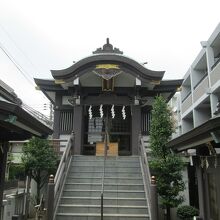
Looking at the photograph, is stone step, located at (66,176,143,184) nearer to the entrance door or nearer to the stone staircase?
the stone staircase

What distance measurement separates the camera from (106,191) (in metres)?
12.6

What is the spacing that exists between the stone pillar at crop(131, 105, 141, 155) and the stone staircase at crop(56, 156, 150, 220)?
2059 mm

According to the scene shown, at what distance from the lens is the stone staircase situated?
11.4 m

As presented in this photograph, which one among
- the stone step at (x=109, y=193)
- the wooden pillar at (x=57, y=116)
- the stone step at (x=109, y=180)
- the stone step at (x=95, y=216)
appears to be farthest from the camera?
the wooden pillar at (x=57, y=116)

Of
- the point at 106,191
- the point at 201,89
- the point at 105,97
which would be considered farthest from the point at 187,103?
the point at 106,191

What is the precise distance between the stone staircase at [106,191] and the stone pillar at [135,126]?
81.1 inches

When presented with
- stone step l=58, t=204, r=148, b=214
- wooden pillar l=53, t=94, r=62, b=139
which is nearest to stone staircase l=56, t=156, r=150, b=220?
stone step l=58, t=204, r=148, b=214

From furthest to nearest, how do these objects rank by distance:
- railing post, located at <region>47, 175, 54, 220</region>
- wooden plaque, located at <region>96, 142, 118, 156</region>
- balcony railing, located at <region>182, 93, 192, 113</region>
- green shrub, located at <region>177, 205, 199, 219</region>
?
balcony railing, located at <region>182, 93, 192, 113</region>, wooden plaque, located at <region>96, 142, 118, 156</region>, green shrub, located at <region>177, 205, 199, 219</region>, railing post, located at <region>47, 175, 54, 220</region>

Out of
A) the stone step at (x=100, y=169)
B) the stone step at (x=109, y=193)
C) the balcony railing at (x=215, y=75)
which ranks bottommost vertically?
the stone step at (x=109, y=193)

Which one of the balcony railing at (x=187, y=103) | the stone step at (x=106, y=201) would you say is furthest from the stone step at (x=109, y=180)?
the balcony railing at (x=187, y=103)

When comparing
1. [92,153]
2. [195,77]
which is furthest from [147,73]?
[195,77]

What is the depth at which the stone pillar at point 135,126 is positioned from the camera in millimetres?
17328

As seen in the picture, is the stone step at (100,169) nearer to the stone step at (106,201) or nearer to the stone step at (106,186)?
the stone step at (106,186)

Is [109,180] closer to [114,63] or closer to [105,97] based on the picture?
[105,97]
